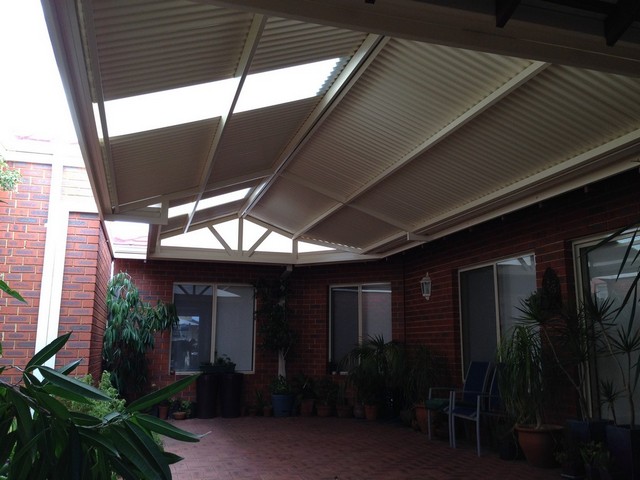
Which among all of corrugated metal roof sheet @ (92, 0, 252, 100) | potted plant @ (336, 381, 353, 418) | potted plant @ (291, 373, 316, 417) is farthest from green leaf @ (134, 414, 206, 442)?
potted plant @ (291, 373, 316, 417)

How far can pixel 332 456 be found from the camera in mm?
6059

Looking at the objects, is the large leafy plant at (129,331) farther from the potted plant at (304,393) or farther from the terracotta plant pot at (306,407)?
the terracotta plant pot at (306,407)

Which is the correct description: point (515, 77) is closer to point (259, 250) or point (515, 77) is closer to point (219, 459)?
point (219, 459)

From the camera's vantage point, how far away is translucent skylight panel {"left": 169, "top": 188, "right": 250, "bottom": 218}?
766cm

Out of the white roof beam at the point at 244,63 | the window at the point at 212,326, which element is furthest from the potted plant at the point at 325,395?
the white roof beam at the point at 244,63

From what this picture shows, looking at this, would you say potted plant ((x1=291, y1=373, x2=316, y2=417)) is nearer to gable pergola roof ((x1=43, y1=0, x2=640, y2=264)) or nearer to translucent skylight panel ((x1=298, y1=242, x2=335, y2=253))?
translucent skylight panel ((x1=298, y1=242, x2=335, y2=253))

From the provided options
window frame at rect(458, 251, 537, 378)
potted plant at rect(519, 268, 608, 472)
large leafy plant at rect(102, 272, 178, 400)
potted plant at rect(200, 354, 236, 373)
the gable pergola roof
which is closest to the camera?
the gable pergola roof

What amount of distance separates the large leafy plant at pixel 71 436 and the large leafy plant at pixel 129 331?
785 centimetres

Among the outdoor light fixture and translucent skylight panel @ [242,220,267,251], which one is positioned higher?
translucent skylight panel @ [242,220,267,251]

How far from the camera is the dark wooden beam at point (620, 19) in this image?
79.5 inches

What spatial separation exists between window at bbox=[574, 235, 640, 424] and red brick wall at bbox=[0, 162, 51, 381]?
5052 millimetres

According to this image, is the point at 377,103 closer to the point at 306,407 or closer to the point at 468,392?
the point at 468,392

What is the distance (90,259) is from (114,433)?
4.93 m

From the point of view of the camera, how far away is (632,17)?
2027 mm
